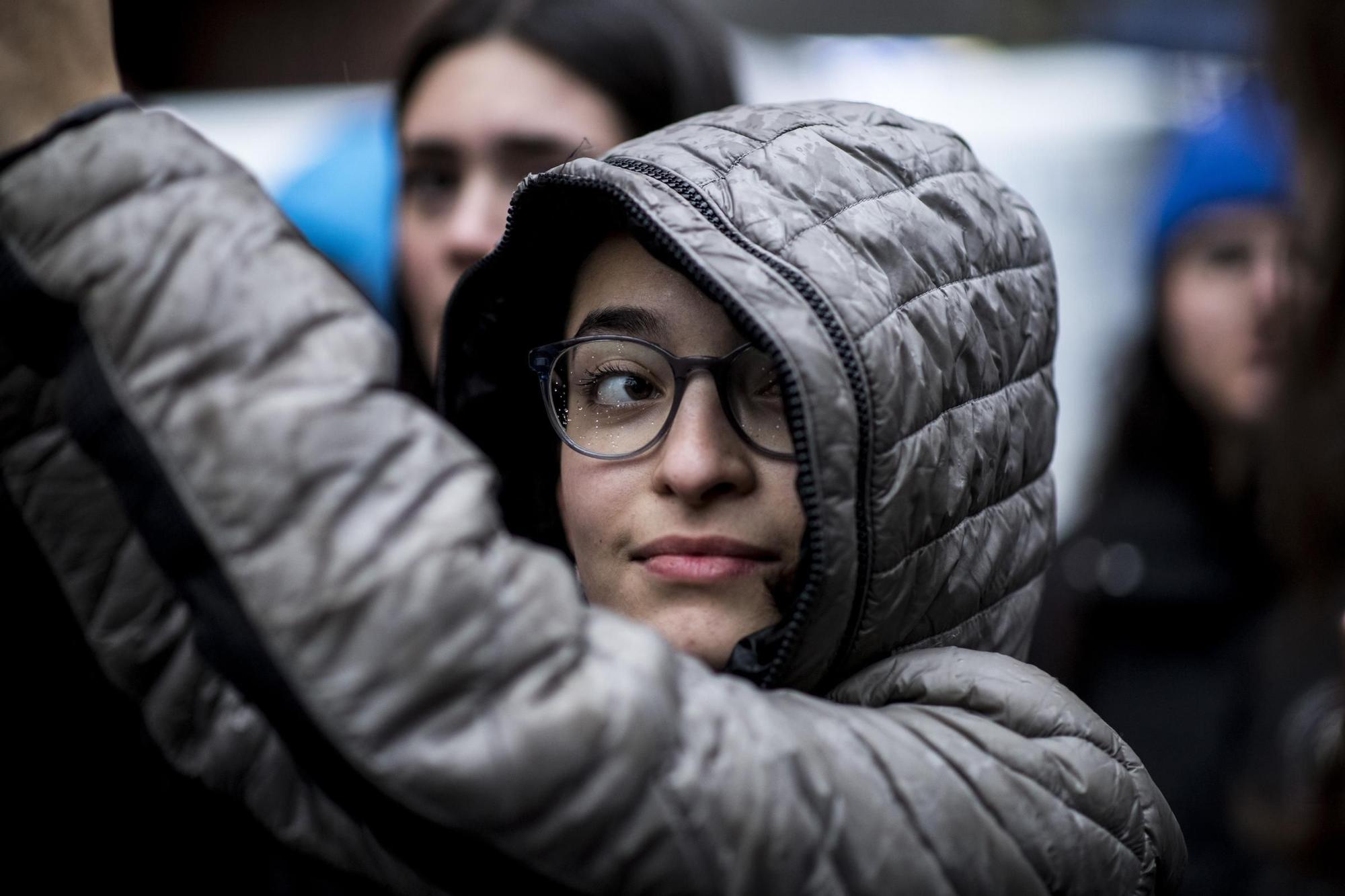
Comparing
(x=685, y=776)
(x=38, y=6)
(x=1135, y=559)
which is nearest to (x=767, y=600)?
(x=685, y=776)

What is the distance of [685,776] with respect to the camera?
110 centimetres

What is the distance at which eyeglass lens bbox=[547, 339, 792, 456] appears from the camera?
1588mm

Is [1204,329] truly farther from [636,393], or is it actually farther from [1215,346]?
Answer: [636,393]

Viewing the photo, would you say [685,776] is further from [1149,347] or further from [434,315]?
[1149,347]

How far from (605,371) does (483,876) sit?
77 centimetres

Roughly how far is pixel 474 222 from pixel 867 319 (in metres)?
→ 1.31

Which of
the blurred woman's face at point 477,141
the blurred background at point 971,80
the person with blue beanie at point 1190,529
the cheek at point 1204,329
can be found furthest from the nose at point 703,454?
the blurred background at point 971,80

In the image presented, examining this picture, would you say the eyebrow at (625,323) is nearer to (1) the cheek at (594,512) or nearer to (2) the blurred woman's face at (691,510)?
(2) the blurred woman's face at (691,510)

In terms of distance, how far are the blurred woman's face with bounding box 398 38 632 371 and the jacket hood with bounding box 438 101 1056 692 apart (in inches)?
29.0

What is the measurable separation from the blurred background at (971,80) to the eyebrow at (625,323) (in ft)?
8.15

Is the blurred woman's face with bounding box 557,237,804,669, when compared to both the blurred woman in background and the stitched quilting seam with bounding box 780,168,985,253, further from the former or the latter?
the blurred woman in background

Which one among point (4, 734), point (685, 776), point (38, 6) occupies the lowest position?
point (4, 734)

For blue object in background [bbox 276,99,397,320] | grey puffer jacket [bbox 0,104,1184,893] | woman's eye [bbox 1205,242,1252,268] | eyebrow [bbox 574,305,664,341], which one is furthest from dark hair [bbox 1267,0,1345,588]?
blue object in background [bbox 276,99,397,320]

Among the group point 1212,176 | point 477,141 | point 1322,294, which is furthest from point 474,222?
point 1212,176
